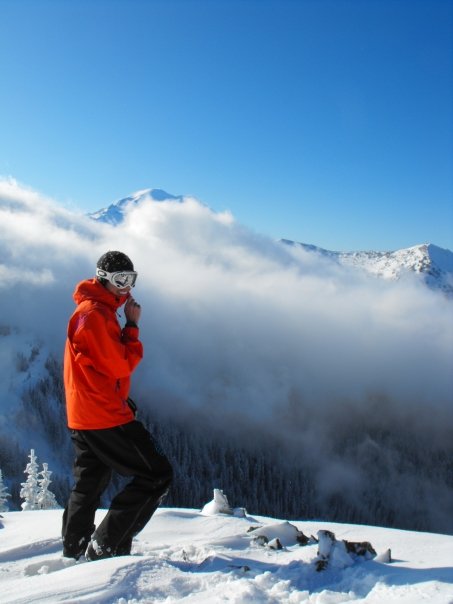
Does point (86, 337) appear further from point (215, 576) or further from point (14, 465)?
point (14, 465)

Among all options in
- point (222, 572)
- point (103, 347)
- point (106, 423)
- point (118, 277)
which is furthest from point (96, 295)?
point (222, 572)

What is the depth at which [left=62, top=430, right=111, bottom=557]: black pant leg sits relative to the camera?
5934mm

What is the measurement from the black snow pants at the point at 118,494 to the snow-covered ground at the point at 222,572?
31 centimetres

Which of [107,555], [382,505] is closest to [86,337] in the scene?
[107,555]

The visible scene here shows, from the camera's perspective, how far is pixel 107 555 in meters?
5.66

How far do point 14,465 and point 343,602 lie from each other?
504 feet

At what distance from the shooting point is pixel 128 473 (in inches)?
228

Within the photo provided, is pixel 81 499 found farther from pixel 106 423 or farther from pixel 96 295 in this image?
pixel 96 295

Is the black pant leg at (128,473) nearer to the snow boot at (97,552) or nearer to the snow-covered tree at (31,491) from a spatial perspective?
the snow boot at (97,552)

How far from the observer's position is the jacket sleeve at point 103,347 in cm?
548

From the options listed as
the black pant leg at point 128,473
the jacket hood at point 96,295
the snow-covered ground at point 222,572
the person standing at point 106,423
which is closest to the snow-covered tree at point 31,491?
the snow-covered ground at point 222,572

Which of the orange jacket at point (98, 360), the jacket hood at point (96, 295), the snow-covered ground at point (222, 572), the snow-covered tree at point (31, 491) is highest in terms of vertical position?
the jacket hood at point (96, 295)

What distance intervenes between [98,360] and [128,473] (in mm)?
1473

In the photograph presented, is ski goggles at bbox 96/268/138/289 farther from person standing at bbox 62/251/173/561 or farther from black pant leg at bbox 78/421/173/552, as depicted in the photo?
black pant leg at bbox 78/421/173/552
